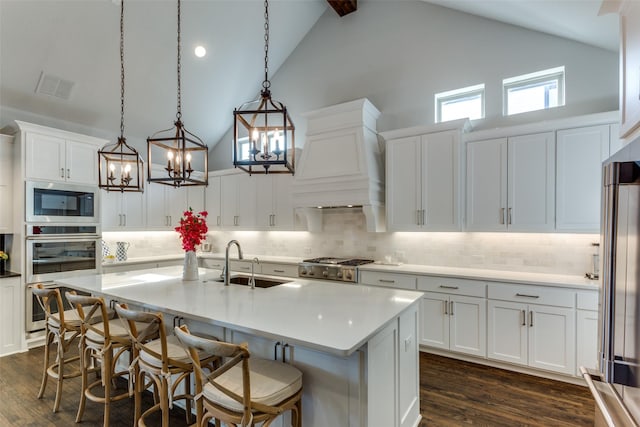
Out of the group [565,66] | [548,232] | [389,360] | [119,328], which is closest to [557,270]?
[548,232]

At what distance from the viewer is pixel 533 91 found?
146 inches

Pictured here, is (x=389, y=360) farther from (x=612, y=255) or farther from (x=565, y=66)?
(x=565, y=66)

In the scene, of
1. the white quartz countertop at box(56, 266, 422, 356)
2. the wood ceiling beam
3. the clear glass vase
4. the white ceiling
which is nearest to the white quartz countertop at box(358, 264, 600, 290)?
the white quartz countertop at box(56, 266, 422, 356)

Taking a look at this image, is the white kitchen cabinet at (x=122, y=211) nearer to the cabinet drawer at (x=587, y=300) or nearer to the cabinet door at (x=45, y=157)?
the cabinet door at (x=45, y=157)

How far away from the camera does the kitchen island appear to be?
164cm

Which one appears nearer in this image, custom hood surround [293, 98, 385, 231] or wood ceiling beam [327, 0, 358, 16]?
custom hood surround [293, 98, 385, 231]

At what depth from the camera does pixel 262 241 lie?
5.84m

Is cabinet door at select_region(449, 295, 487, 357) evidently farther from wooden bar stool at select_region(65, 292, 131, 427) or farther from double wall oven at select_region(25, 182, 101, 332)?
double wall oven at select_region(25, 182, 101, 332)

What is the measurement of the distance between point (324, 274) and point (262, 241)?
1888 mm

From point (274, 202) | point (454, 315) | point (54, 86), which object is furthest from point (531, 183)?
point (54, 86)

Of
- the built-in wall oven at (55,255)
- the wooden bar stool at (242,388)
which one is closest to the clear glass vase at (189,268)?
the wooden bar stool at (242,388)

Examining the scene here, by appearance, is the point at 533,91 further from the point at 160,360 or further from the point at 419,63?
the point at 160,360

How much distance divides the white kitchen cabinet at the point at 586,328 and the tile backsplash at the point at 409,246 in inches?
22.6

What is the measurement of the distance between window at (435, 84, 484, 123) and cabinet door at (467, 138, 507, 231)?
0.67 m
